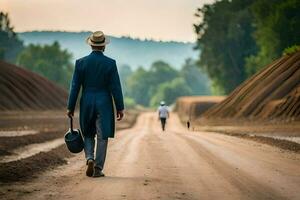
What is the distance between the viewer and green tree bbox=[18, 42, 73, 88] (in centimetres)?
13475

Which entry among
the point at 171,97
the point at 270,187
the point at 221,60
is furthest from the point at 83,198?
the point at 171,97

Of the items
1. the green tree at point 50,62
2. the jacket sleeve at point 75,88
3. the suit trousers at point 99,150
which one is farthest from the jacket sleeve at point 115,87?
the green tree at point 50,62

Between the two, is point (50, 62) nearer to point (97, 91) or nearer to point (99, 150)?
point (97, 91)

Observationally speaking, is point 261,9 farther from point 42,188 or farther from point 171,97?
point 171,97

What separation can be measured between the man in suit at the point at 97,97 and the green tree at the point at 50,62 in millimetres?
121318

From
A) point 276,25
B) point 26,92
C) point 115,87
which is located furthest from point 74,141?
point 26,92

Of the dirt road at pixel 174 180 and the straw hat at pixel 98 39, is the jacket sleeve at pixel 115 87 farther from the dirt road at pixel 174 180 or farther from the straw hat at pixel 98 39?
the dirt road at pixel 174 180

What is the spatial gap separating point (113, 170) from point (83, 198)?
372 centimetres

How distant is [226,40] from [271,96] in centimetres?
3700

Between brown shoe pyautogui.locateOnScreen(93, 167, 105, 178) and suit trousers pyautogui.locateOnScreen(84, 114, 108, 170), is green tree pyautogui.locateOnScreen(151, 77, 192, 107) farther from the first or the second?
brown shoe pyautogui.locateOnScreen(93, 167, 105, 178)

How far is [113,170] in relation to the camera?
12609mm

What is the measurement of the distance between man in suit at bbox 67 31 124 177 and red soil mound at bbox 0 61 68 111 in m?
58.3

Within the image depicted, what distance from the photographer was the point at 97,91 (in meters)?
11.8

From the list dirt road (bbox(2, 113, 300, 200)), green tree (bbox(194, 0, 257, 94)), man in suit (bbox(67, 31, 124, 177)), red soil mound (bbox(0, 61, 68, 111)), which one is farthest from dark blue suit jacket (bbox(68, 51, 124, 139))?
green tree (bbox(194, 0, 257, 94))
